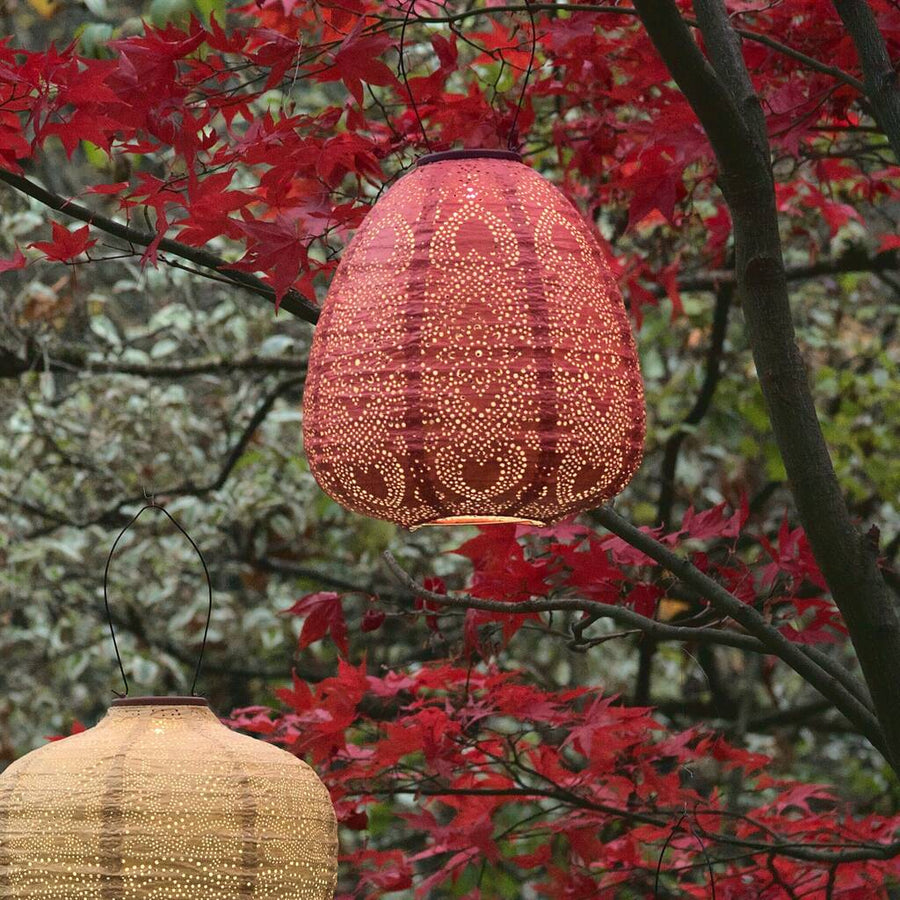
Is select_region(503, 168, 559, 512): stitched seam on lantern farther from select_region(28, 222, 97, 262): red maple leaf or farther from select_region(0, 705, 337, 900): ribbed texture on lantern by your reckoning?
select_region(28, 222, 97, 262): red maple leaf

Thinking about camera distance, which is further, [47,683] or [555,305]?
[47,683]

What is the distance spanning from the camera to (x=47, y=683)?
4254 mm

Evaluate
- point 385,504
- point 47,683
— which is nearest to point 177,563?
point 47,683

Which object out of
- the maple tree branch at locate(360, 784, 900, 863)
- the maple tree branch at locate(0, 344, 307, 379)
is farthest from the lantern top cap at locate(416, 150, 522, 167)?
the maple tree branch at locate(0, 344, 307, 379)

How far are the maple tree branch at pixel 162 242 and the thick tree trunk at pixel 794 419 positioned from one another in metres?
0.54

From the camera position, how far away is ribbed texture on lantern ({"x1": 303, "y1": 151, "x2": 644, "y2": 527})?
51.0 inches

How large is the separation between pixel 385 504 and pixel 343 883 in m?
4.04

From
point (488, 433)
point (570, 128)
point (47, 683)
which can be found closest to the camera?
point (488, 433)

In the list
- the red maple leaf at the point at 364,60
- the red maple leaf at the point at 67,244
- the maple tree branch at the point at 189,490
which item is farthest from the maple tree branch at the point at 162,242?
the maple tree branch at the point at 189,490

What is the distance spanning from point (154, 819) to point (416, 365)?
53cm

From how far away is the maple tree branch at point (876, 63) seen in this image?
5.64 feet

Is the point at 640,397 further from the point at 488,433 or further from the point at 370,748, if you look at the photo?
the point at 370,748

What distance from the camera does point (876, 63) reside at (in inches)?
67.8

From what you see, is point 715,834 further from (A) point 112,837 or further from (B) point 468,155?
(B) point 468,155
